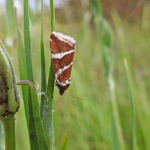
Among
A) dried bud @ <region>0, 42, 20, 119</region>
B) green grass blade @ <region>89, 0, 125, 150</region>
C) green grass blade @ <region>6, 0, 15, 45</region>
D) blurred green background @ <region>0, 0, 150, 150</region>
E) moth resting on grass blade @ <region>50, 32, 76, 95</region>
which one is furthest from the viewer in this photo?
blurred green background @ <region>0, 0, 150, 150</region>

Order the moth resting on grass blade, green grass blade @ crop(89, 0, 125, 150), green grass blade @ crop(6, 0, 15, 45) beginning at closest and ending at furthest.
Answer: the moth resting on grass blade → green grass blade @ crop(6, 0, 15, 45) → green grass blade @ crop(89, 0, 125, 150)

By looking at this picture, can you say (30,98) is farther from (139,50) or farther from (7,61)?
(139,50)

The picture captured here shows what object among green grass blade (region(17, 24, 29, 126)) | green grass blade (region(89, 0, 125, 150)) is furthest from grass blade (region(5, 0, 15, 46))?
green grass blade (region(17, 24, 29, 126))

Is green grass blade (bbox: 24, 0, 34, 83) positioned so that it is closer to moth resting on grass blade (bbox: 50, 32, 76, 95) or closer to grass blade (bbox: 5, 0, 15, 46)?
moth resting on grass blade (bbox: 50, 32, 76, 95)

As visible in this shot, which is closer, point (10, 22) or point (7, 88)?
point (7, 88)

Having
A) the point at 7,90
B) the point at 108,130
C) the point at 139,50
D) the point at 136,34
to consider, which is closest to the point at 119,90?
the point at 108,130

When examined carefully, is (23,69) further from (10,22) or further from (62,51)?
(10,22)

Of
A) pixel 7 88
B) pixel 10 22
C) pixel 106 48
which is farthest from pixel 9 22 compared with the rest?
pixel 7 88

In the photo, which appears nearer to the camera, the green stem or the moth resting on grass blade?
the green stem
